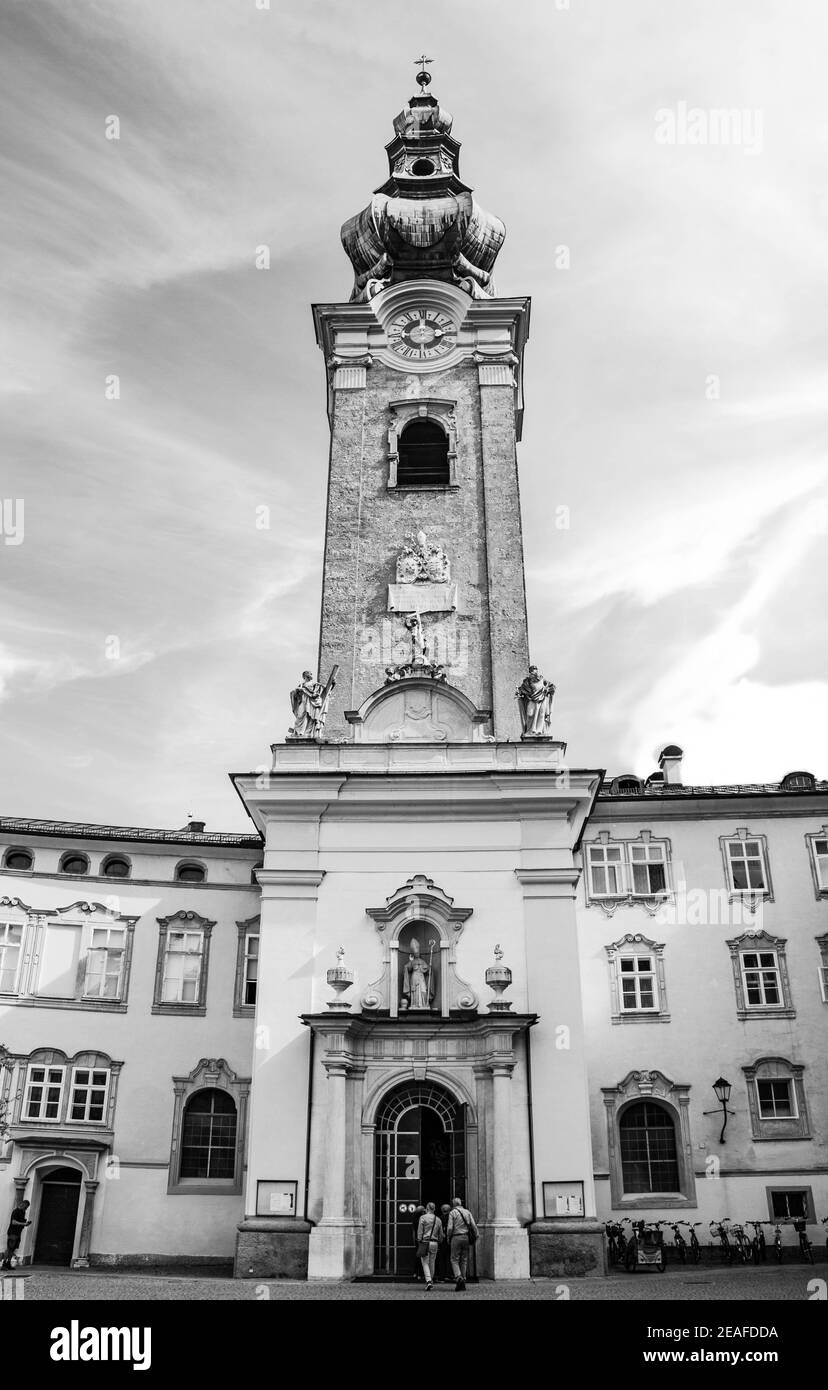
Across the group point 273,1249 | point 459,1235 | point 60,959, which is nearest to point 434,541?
point 60,959

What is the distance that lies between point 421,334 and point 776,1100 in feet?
73.4

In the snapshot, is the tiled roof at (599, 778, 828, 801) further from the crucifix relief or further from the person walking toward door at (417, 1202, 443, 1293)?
the person walking toward door at (417, 1202, 443, 1293)

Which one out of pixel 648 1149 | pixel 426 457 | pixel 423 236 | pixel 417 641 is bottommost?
pixel 648 1149

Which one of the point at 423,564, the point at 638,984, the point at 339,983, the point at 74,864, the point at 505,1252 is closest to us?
the point at 505,1252

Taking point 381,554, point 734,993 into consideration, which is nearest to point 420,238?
point 381,554

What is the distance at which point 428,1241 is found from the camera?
19.0 m

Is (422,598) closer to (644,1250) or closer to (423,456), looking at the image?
(423,456)

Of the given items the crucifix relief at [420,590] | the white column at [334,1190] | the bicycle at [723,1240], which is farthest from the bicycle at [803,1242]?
the crucifix relief at [420,590]

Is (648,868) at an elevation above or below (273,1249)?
above

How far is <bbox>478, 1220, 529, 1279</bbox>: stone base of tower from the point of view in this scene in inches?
794

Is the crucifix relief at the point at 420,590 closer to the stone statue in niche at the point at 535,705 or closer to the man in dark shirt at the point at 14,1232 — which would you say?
the stone statue in niche at the point at 535,705

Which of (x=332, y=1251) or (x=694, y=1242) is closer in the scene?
(x=332, y=1251)

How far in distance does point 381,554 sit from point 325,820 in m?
7.76

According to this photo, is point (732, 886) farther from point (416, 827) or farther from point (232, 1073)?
point (232, 1073)
